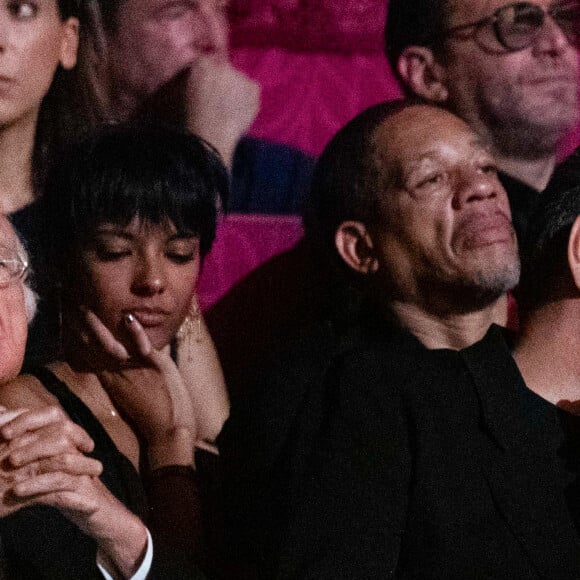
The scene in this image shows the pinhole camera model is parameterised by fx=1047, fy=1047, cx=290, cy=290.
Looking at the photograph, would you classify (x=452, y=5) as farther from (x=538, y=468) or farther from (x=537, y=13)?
(x=538, y=468)

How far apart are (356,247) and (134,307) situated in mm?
228

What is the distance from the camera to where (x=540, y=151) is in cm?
107

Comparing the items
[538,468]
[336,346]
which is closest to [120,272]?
[336,346]

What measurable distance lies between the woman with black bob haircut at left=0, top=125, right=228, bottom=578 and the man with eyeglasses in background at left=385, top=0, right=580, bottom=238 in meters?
0.28

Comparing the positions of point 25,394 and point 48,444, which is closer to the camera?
point 48,444

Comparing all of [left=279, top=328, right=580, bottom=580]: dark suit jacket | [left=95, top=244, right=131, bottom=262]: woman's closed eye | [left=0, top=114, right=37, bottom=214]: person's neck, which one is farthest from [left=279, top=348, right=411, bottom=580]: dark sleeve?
[left=0, top=114, right=37, bottom=214]: person's neck

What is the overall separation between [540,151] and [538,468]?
0.36m

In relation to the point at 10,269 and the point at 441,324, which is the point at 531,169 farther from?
the point at 10,269

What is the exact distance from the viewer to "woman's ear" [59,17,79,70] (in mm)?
920

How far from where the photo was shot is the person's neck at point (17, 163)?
89 centimetres

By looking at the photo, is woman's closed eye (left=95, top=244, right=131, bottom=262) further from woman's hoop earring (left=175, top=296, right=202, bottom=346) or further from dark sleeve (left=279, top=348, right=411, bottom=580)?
dark sleeve (left=279, top=348, right=411, bottom=580)

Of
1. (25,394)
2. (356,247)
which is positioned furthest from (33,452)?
(356,247)

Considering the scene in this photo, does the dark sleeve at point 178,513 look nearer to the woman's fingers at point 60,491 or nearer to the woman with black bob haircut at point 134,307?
the woman with black bob haircut at point 134,307

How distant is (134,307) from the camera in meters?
0.87
